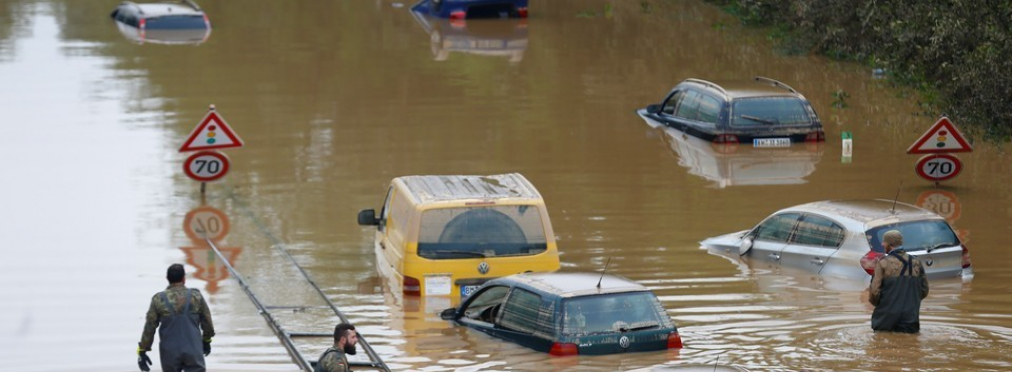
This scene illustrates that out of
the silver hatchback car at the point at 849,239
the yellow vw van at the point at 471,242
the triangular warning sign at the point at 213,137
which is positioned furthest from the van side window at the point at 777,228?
the triangular warning sign at the point at 213,137

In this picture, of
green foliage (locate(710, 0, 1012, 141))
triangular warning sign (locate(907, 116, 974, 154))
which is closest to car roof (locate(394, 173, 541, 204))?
triangular warning sign (locate(907, 116, 974, 154))

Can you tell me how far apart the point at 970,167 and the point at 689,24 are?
86.0 ft

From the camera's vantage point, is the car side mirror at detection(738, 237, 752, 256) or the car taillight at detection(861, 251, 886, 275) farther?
the car side mirror at detection(738, 237, 752, 256)

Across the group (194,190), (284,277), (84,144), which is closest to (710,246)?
(284,277)

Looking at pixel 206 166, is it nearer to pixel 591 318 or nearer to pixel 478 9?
pixel 591 318

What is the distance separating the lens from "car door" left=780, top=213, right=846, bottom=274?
20.3 m

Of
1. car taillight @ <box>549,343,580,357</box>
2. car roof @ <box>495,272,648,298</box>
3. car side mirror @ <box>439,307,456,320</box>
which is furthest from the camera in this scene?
car side mirror @ <box>439,307,456,320</box>

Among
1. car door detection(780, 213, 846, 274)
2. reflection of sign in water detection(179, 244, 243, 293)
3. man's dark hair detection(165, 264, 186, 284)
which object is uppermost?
man's dark hair detection(165, 264, 186, 284)

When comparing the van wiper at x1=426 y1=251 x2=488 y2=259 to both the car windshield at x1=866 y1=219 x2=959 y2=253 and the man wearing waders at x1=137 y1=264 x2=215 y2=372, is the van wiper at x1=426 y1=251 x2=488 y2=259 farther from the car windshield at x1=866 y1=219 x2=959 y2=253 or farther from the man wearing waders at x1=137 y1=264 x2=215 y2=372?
the man wearing waders at x1=137 y1=264 x2=215 y2=372

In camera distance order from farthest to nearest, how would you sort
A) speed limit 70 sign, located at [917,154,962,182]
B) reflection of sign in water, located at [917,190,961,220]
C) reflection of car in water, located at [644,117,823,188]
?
reflection of car in water, located at [644,117,823,188] → speed limit 70 sign, located at [917,154,962,182] → reflection of sign in water, located at [917,190,961,220]

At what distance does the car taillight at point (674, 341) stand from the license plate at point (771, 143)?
15374 millimetres

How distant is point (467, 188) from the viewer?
1961cm

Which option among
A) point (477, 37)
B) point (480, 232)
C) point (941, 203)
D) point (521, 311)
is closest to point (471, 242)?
A: point (480, 232)

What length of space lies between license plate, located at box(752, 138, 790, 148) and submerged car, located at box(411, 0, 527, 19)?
29.4 meters
